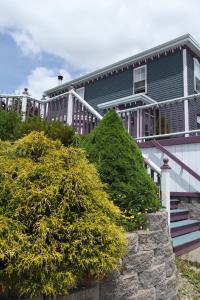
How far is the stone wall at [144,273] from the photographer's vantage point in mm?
2816

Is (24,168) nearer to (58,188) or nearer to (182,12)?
(58,188)

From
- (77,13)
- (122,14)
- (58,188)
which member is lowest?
(58,188)

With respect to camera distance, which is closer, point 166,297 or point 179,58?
point 166,297

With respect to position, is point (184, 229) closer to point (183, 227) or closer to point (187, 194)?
point (183, 227)

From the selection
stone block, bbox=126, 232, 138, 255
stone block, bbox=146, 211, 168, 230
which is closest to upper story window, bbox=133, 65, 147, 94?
stone block, bbox=146, 211, 168, 230

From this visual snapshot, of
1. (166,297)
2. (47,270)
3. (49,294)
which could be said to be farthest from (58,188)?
(166,297)

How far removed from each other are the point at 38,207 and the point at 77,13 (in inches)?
362

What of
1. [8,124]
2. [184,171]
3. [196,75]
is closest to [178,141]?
[184,171]

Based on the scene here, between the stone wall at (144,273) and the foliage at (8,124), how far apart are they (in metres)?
2.47

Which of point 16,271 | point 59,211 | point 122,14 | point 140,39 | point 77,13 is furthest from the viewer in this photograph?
point 140,39

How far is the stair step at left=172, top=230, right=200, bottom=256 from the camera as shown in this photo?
15.3ft

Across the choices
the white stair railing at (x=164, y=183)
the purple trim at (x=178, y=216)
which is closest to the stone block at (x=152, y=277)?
the white stair railing at (x=164, y=183)

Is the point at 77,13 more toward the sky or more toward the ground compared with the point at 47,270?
more toward the sky

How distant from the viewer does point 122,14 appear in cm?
1148
